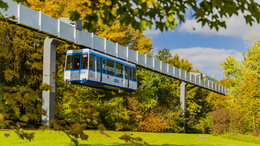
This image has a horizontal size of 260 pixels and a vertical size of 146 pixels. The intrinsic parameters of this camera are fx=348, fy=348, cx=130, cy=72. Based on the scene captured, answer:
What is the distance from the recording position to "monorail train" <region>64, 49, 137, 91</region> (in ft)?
71.1

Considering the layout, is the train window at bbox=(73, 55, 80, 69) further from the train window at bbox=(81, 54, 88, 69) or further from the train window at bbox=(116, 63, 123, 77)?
the train window at bbox=(116, 63, 123, 77)

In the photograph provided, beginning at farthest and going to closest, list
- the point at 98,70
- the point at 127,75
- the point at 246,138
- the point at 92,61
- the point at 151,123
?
1. the point at 151,123
2. the point at 127,75
3. the point at 246,138
4. the point at 98,70
5. the point at 92,61

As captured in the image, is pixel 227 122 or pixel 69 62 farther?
pixel 227 122

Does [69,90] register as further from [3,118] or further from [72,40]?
[72,40]

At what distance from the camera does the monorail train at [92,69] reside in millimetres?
21672

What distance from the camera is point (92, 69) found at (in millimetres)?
21906

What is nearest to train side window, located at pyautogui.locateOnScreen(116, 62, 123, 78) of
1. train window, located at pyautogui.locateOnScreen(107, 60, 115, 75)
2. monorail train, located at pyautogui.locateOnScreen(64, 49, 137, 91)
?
monorail train, located at pyautogui.locateOnScreen(64, 49, 137, 91)

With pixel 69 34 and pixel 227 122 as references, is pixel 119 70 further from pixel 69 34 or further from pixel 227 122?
pixel 227 122

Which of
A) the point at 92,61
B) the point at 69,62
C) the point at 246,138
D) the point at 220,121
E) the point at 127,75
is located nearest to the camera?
the point at 92,61

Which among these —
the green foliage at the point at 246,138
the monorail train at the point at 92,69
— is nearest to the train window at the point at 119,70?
the monorail train at the point at 92,69

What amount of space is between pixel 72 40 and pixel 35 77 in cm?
733

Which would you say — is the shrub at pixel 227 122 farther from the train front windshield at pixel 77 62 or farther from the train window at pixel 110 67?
the train front windshield at pixel 77 62

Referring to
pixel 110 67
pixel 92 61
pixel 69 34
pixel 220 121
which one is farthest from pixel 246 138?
pixel 69 34

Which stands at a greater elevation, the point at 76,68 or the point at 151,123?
the point at 76,68
